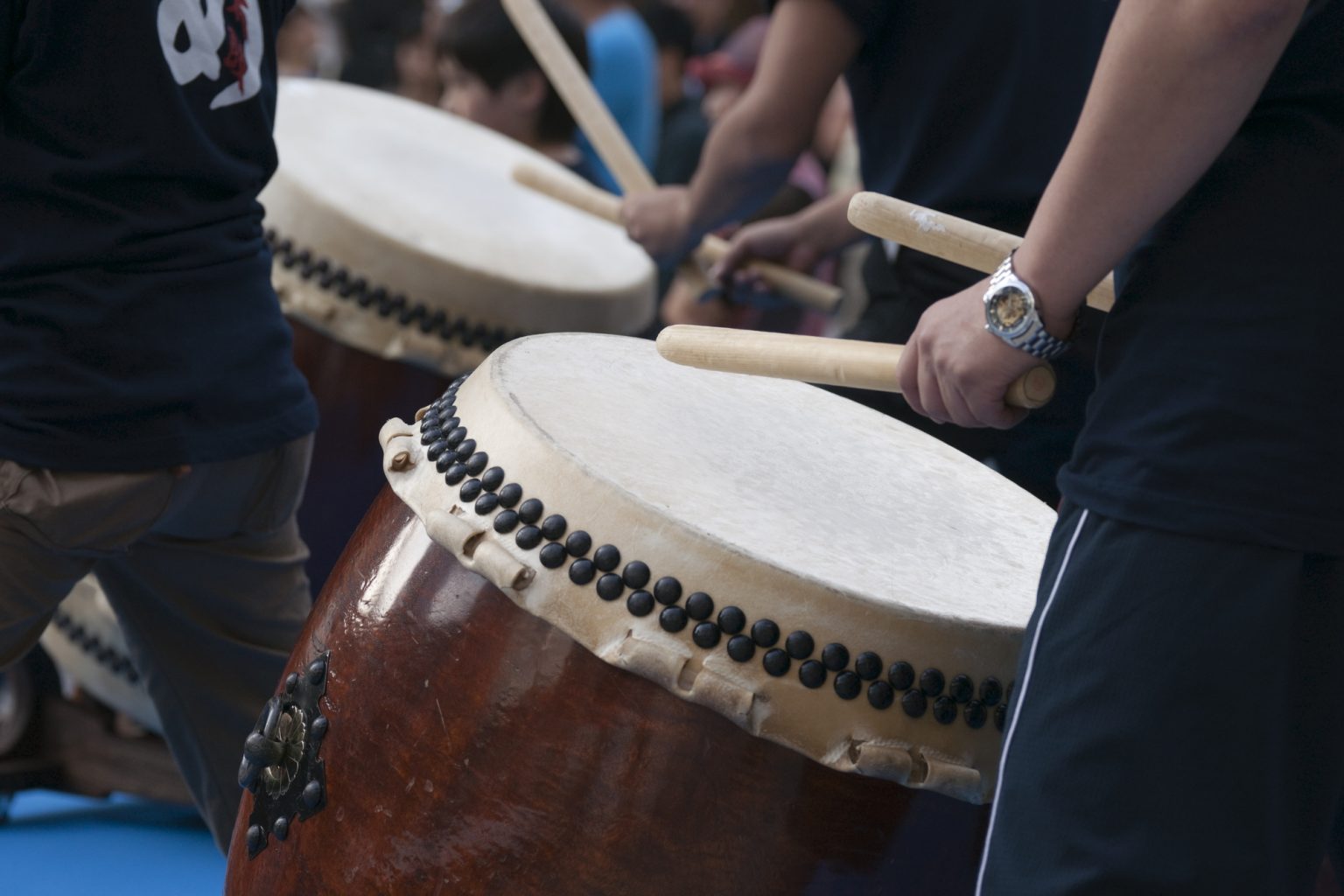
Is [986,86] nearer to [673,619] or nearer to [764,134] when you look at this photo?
[764,134]

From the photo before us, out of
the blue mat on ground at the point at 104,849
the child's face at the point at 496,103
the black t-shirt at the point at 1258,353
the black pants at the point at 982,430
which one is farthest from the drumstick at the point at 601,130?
the black t-shirt at the point at 1258,353

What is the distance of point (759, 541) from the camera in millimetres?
898

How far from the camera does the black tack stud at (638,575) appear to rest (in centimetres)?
87

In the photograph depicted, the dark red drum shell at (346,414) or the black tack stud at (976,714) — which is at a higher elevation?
the black tack stud at (976,714)

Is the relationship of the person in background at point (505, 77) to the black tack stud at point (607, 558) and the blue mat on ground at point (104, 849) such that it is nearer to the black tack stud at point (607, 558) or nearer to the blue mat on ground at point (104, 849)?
the blue mat on ground at point (104, 849)

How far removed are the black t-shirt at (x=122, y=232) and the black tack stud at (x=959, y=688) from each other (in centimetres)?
62

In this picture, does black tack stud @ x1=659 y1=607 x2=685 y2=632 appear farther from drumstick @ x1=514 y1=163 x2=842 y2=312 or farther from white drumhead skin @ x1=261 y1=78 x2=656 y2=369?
drumstick @ x1=514 y1=163 x2=842 y2=312

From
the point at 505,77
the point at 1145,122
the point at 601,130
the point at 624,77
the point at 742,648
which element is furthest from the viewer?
the point at 624,77

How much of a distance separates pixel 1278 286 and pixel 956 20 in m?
0.80

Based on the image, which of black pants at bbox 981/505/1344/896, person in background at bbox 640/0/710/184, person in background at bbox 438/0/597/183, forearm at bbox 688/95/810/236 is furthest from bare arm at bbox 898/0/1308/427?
person in background at bbox 640/0/710/184

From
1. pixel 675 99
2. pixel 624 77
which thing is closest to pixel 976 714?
pixel 624 77

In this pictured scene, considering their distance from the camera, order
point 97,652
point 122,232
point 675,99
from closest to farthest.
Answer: point 122,232, point 97,652, point 675,99

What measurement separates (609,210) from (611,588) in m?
1.16

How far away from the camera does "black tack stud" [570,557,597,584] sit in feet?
2.89
